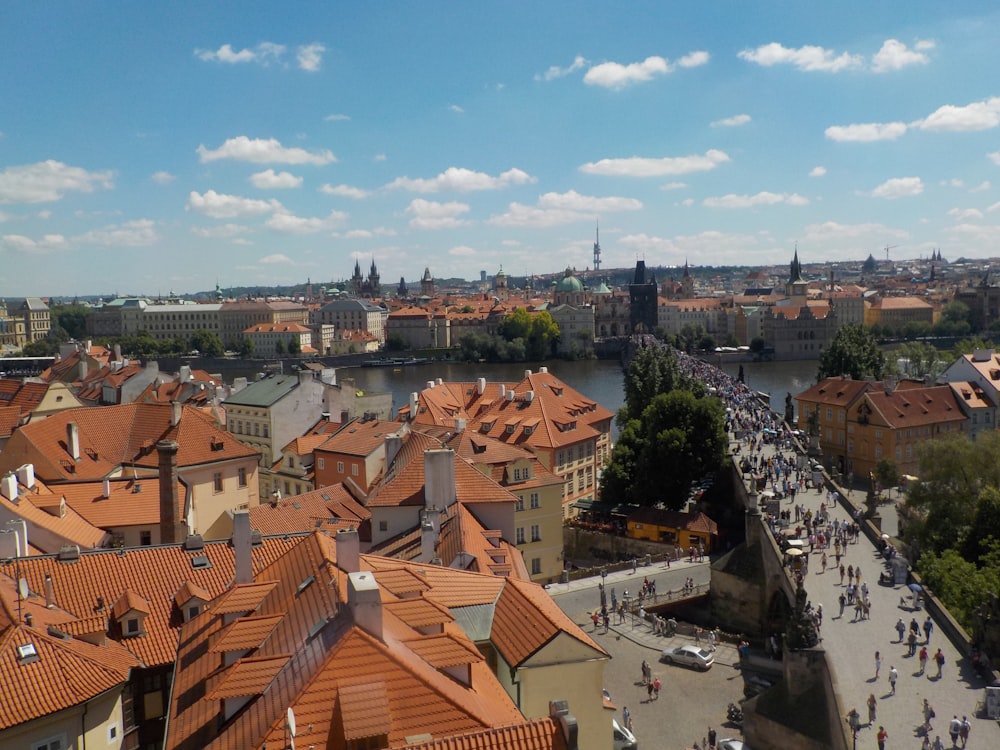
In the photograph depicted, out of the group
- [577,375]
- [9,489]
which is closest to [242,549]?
[9,489]

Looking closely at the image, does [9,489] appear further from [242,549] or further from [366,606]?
[366,606]

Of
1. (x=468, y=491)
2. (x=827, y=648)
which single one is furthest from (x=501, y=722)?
(x=468, y=491)

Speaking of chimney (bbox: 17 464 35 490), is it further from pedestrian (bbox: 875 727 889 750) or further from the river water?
the river water

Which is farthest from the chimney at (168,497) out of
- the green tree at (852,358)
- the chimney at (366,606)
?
the green tree at (852,358)

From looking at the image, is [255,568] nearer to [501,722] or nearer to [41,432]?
[501,722]

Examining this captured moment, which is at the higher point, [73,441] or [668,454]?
[73,441]
